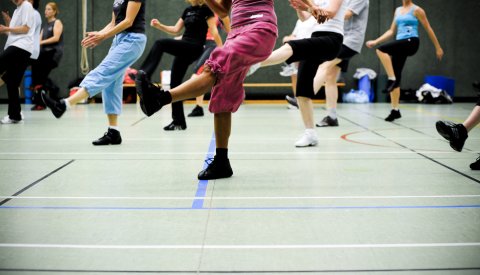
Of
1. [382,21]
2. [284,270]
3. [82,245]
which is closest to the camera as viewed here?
[284,270]

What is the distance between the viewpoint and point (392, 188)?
3.70 m

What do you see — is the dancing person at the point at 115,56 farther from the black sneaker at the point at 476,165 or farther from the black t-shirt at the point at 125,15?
the black sneaker at the point at 476,165

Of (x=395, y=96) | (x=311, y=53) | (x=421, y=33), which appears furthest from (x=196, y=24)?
(x=421, y=33)

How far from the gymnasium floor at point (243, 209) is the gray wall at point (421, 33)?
9.46 m

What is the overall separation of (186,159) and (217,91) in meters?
1.26

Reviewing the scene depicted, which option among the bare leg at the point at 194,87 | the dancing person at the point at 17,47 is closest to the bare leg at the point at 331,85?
the dancing person at the point at 17,47

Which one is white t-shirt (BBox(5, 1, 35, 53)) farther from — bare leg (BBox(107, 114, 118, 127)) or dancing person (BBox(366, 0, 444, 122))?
dancing person (BBox(366, 0, 444, 122))

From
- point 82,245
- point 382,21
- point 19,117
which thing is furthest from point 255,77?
point 82,245

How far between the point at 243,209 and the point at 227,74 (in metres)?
1.01

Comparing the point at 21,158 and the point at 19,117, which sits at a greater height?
the point at 21,158

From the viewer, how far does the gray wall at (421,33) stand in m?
15.0

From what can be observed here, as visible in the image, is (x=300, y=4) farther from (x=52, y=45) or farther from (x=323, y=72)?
(x=52, y=45)

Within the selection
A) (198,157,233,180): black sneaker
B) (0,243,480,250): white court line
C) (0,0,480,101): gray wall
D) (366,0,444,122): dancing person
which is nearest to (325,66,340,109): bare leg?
(366,0,444,122): dancing person

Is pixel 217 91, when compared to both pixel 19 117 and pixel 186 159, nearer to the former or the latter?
pixel 186 159
